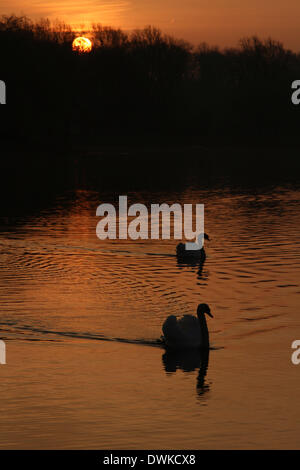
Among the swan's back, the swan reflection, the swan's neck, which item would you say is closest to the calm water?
the swan reflection

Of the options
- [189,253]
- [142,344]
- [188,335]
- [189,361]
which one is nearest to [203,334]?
[188,335]

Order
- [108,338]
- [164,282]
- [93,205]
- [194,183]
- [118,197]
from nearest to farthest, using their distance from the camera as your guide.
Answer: [108,338] < [164,282] < [93,205] < [118,197] < [194,183]

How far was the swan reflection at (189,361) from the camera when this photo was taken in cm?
1322

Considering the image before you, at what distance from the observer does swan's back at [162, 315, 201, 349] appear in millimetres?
14461

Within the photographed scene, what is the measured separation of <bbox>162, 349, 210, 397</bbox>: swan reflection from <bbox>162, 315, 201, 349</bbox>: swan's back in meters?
0.11

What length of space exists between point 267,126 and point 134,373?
7592cm

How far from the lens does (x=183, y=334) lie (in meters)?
14.5

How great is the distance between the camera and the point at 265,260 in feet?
75.4

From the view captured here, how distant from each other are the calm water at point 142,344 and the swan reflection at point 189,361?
0.15ft

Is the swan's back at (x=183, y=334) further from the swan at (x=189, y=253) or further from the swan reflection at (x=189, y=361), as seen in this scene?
the swan at (x=189, y=253)

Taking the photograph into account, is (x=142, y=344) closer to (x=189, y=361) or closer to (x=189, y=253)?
(x=189, y=361)

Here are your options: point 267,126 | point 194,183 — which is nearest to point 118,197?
point 194,183

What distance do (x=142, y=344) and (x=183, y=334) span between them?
79 cm
